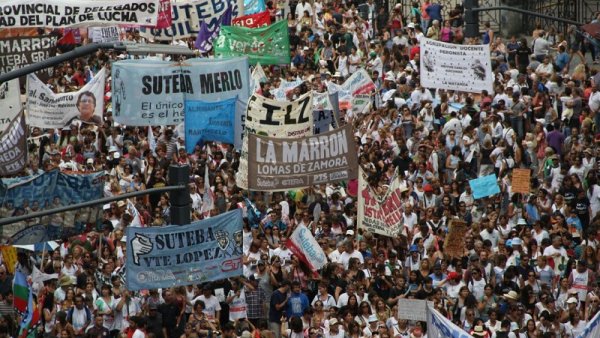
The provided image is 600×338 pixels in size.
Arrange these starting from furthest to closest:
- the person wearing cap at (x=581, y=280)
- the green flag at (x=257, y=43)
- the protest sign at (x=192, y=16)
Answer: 1. the protest sign at (x=192, y=16)
2. the green flag at (x=257, y=43)
3. the person wearing cap at (x=581, y=280)

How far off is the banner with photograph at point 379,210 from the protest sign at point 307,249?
4.14 ft

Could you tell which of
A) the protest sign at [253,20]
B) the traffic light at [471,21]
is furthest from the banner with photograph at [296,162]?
the protest sign at [253,20]

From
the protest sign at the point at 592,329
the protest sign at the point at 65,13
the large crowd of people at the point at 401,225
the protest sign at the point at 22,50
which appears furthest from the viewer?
the protest sign at the point at 65,13

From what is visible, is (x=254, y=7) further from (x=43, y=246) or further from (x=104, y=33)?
(x=43, y=246)

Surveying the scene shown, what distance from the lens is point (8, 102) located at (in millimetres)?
28406

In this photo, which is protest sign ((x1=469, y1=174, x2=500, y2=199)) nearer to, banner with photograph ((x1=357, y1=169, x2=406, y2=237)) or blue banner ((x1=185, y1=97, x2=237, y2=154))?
banner with photograph ((x1=357, y1=169, x2=406, y2=237))

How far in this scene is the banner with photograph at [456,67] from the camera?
104 feet

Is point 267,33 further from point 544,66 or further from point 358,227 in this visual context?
point 358,227

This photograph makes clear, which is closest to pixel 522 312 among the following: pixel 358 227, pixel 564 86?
pixel 358 227

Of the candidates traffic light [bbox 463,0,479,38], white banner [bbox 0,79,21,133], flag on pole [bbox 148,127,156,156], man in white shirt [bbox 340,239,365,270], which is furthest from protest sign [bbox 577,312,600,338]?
flag on pole [bbox 148,127,156,156]

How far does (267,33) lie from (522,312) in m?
12.8

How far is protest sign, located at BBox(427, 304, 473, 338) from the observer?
2116 centimetres

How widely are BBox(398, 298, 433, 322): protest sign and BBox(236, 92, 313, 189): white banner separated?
4.74 m

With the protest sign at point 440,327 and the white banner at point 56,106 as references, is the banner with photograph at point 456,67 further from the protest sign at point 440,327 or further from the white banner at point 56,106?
the protest sign at point 440,327
